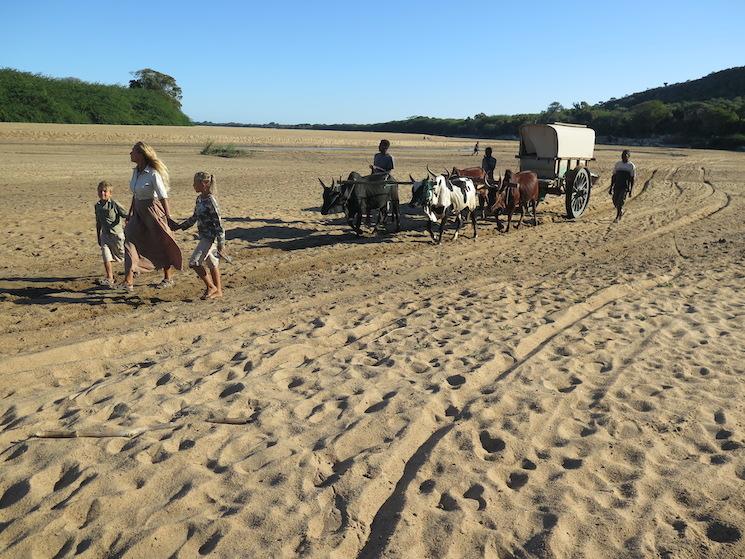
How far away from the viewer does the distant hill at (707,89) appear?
10997cm

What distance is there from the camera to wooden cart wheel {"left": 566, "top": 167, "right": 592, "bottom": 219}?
14.7 meters

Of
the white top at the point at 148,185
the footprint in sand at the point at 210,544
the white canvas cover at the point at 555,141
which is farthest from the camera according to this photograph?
the white canvas cover at the point at 555,141

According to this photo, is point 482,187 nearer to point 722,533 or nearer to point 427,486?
point 427,486

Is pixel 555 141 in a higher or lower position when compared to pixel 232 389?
higher

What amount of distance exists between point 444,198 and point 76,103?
50493 mm

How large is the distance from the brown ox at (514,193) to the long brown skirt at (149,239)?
7.38 metres

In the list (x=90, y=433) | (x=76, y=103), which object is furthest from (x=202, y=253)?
(x=76, y=103)

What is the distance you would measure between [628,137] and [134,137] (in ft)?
176

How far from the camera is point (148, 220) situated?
7.43 meters

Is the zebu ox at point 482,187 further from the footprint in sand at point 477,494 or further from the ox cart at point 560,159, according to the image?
the footprint in sand at point 477,494

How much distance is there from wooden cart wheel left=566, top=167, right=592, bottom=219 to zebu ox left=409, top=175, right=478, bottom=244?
3578mm

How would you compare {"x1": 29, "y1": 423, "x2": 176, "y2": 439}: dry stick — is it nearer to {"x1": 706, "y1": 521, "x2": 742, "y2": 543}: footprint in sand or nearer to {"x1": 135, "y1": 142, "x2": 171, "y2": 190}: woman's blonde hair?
{"x1": 706, "y1": 521, "x2": 742, "y2": 543}: footprint in sand

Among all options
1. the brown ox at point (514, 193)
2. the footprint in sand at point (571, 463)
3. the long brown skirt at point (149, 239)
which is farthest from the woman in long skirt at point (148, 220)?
the brown ox at point (514, 193)

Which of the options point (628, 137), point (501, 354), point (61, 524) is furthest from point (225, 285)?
point (628, 137)
